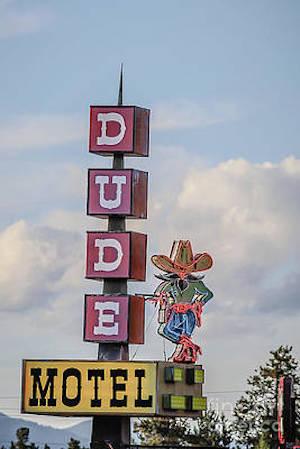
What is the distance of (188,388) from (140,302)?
4312 millimetres

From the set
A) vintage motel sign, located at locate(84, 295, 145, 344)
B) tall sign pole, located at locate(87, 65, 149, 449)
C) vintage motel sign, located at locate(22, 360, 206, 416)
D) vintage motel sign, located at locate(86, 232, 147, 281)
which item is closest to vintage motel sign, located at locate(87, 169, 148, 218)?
tall sign pole, located at locate(87, 65, 149, 449)

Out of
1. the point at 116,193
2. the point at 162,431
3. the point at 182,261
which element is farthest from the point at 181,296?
the point at 162,431

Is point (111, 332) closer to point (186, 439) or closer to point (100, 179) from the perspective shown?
point (100, 179)

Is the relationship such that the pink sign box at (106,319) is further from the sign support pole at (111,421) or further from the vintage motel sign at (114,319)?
the sign support pole at (111,421)

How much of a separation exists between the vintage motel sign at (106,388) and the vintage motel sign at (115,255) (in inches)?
153

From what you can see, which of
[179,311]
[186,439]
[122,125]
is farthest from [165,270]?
[186,439]

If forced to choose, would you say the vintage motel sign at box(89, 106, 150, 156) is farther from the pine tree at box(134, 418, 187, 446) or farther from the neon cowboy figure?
the pine tree at box(134, 418, 187, 446)

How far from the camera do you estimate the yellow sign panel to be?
74.7 meters

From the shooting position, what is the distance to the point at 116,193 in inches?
3007

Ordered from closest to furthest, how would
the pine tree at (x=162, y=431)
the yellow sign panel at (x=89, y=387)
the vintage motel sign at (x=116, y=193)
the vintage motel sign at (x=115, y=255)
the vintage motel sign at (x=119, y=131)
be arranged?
the yellow sign panel at (x=89, y=387)
the vintage motel sign at (x=115, y=255)
the vintage motel sign at (x=116, y=193)
the vintage motel sign at (x=119, y=131)
the pine tree at (x=162, y=431)

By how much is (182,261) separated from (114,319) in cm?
420

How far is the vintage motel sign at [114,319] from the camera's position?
75562mm

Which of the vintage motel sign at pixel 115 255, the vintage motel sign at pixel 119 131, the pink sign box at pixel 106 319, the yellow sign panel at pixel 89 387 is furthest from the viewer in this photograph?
the vintage motel sign at pixel 119 131

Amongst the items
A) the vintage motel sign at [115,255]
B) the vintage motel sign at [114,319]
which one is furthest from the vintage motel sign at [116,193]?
the vintage motel sign at [114,319]
